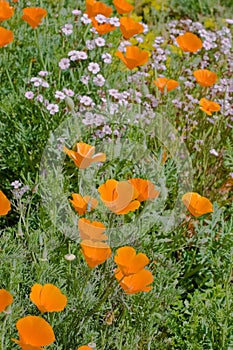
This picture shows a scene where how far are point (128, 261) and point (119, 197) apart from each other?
21cm

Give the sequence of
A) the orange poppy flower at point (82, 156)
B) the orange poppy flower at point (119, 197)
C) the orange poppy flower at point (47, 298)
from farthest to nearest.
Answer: the orange poppy flower at point (82, 156) < the orange poppy flower at point (119, 197) < the orange poppy flower at point (47, 298)

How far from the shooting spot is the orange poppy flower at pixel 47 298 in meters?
1.63

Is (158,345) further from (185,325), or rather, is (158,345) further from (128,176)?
(128,176)

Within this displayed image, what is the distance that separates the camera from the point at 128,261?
5.67 feet

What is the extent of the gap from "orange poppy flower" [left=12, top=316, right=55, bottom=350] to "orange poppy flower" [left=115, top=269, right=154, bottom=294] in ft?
0.89

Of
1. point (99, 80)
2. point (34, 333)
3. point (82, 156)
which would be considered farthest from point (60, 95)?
point (34, 333)

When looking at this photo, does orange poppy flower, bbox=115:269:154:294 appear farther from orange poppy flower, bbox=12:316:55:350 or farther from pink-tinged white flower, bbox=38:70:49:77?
pink-tinged white flower, bbox=38:70:49:77

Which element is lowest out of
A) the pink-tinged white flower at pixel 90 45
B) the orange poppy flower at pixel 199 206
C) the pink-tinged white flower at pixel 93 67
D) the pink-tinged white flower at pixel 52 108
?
the orange poppy flower at pixel 199 206

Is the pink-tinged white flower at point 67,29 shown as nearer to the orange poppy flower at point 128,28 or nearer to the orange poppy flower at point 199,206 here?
the orange poppy flower at point 128,28

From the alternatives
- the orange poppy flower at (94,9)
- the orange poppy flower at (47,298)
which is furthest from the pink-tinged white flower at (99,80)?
the orange poppy flower at (47,298)

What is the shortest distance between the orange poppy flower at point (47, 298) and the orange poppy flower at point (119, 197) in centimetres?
30

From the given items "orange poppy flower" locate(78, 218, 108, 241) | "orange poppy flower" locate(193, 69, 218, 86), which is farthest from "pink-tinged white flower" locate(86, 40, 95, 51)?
"orange poppy flower" locate(78, 218, 108, 241)

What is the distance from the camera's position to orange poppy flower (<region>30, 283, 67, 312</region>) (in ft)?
5.35

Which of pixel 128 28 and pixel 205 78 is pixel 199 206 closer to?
pixel 205 78
